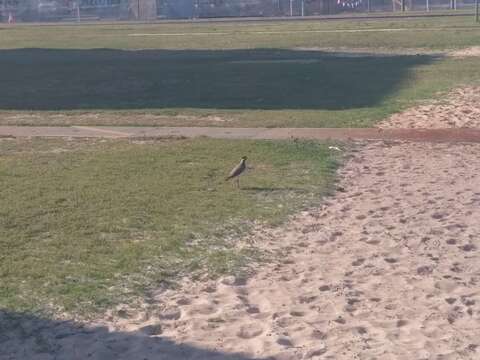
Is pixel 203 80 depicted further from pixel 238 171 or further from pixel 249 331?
pixel 249 331

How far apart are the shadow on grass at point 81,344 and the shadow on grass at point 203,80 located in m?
16.8

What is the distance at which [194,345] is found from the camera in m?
8.25

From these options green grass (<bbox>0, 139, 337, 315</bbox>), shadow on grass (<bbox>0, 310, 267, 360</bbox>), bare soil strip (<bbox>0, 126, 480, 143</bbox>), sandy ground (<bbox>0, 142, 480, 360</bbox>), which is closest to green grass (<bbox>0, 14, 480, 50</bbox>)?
bare soil strip (<bbox>0, 126, 480, 143</bbox>)

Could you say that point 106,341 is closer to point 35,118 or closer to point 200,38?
point 35,118

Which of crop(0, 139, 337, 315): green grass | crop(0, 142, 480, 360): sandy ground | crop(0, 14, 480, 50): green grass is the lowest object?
crop(0, 142, 480, 360): sandy ground

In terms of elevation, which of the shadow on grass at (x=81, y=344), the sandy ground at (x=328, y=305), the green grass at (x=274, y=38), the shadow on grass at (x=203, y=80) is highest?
the green grass at (x=274, y=38)

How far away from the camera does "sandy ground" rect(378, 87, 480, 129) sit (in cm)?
2164

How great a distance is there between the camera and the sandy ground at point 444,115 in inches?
852

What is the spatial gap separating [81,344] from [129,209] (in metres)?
4.83

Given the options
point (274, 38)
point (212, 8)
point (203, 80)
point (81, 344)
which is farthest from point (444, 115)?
point (212, 8)

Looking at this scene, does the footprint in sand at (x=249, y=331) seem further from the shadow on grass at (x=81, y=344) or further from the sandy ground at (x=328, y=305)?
the shadow on grass at (x=81, y=344)

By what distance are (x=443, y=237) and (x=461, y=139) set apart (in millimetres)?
8029

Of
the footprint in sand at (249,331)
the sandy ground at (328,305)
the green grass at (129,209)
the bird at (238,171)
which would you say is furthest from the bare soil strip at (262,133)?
the footprint in sand at (249,331)

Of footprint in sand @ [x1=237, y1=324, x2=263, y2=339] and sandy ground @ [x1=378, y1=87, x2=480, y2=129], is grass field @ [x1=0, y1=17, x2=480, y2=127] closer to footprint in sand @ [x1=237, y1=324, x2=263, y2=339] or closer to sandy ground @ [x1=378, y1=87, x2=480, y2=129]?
sandy ground @ [x1=378, y1=87, x2=480, y2=129]
